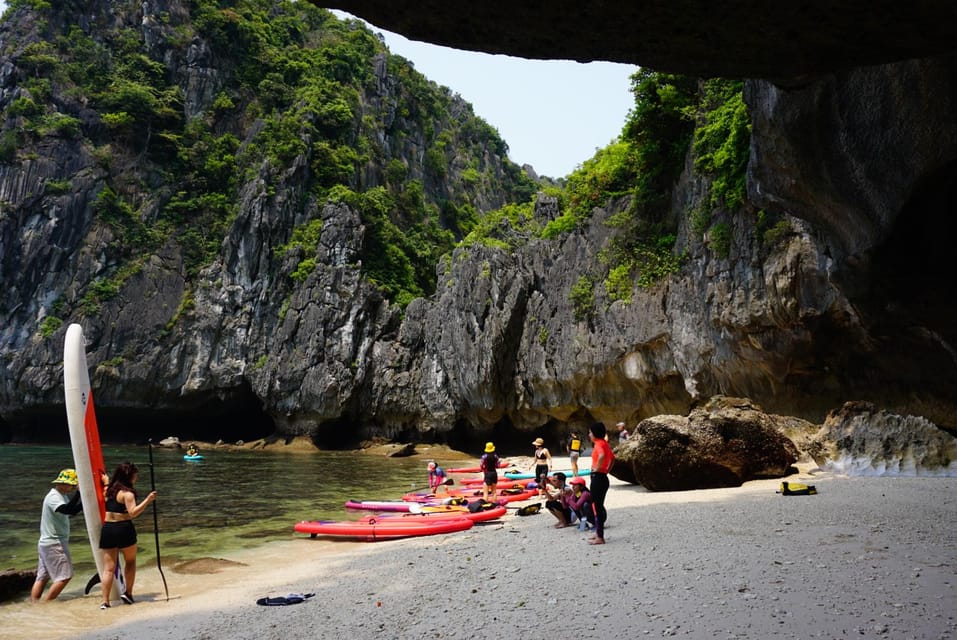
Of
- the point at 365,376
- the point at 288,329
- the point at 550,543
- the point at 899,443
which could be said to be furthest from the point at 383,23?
the point at 288,329

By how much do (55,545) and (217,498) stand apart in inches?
358

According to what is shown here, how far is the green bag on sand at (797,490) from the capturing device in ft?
31.1

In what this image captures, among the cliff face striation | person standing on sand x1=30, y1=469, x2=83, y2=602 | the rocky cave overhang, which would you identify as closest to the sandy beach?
person standing on sand x1=30, y1=469, x2=83, y2=602

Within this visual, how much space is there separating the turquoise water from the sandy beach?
2.00 metres

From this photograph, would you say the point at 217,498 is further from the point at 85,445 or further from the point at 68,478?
the point at 85,445

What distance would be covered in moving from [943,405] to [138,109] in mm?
51036

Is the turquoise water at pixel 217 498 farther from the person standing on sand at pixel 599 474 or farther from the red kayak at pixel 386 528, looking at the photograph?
the person standing on sand at pixel 599 474

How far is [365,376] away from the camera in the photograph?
37344 mm

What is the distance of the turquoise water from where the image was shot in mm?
10523

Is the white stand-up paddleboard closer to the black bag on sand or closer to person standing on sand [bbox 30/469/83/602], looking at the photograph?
person standing on sand [bbox 30/469/83/602]

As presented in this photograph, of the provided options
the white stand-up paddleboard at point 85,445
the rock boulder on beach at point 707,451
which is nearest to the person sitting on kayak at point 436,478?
the rock boulder on beach at point 707,451

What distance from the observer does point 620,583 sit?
17.1ft

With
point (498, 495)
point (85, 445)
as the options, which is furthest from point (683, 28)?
point (498, 495)

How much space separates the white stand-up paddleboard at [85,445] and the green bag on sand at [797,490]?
9.75 metres
